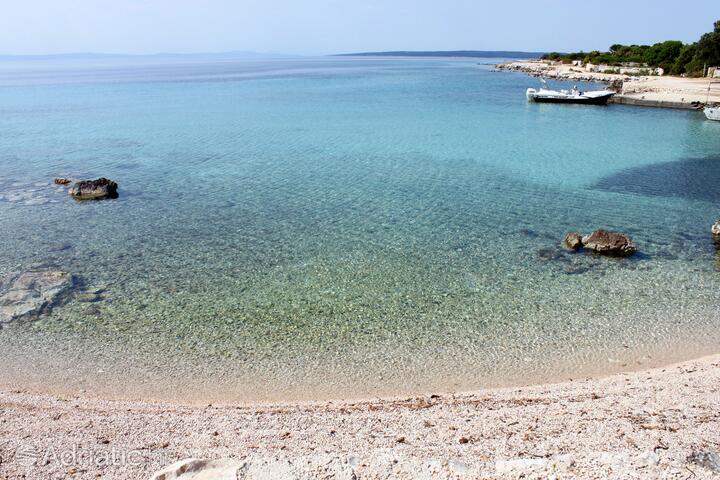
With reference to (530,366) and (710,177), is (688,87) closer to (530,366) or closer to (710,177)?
(710,177)

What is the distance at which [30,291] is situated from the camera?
12.8 meters

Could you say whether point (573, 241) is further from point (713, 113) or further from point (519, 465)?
point (713, 113)

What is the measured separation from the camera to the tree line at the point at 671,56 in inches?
2625

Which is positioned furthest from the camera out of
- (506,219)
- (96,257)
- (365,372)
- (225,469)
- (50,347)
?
(506,219)

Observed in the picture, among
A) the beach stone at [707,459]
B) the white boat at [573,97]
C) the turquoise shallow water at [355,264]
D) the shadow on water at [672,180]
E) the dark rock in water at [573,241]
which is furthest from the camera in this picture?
the white boat at [573,97]

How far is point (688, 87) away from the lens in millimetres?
58094

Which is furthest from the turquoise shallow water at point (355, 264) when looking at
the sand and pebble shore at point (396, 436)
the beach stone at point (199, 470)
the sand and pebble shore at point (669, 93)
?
the sand and pebble shore at point (669, 93)

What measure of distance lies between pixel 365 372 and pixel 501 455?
3640mm

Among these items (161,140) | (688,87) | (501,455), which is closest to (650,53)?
(688,87)

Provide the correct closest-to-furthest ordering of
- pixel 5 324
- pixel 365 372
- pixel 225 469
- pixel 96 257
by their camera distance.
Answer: pixel 225 469, pixel 365 372, pixel 5 324, pixel 96 257

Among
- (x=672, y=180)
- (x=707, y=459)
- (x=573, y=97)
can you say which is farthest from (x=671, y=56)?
(x=707, y=459)

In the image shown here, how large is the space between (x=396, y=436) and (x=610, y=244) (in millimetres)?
10227

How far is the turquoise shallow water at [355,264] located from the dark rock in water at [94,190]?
1.97 feet

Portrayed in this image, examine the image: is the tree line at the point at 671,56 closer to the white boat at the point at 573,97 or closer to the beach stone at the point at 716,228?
the white boat at the point at 573,97
